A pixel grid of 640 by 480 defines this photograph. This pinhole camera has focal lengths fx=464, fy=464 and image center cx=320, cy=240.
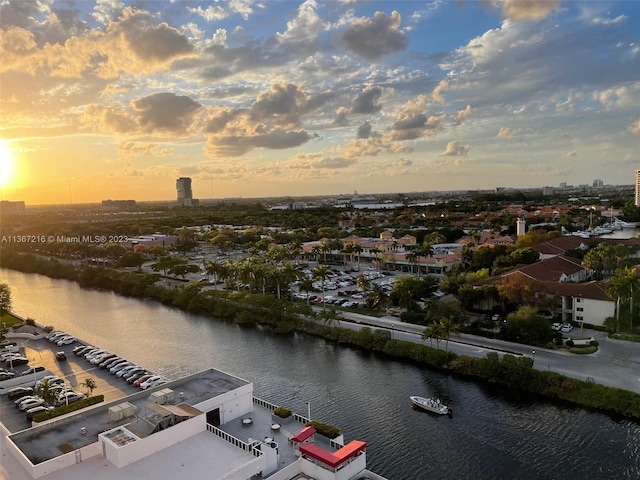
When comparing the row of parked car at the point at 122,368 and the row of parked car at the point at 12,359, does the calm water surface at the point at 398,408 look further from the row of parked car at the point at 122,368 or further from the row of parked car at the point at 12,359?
the row of parked car at the point at 12,359

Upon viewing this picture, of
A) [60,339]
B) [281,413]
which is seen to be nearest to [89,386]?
[60,339]

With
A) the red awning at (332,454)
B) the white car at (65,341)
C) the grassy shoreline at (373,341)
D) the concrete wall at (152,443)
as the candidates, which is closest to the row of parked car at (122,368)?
the white car at (65,341)

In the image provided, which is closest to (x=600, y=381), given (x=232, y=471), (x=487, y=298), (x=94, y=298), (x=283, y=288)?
(x=487, y=298)

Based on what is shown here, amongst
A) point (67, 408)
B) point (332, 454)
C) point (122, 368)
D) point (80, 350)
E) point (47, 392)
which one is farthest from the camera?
point (80, 350)

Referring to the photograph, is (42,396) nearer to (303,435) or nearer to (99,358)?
(99,358)

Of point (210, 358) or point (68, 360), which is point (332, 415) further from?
point (68, 360)
